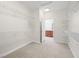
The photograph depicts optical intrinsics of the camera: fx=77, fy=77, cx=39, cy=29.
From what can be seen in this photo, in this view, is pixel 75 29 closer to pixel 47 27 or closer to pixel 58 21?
pixel 58 21

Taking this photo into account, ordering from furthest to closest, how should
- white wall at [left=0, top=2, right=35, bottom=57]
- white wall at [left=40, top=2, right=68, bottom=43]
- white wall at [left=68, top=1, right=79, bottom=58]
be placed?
white wall at [left=40, top=2, right=68, bottom=43] → white wall at [left=0, top=2, right=35, bottom=57] → white wall at [left=68, top=1, right=79, bottom=58]

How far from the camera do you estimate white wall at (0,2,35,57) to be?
6.24ft

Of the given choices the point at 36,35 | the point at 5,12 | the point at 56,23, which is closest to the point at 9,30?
the point at 5,12

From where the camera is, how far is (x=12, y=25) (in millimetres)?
2191

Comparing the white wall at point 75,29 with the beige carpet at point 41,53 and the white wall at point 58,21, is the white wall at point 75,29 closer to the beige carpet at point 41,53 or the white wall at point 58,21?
the beige carpet at point 41,53

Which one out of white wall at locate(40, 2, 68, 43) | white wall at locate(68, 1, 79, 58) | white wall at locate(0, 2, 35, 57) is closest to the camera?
white wall at locate(68, 1, 79, 58)

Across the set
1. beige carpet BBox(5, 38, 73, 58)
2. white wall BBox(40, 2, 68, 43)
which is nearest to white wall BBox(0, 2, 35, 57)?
Answer: beige carpet BBox(5, 38, 73, 58)

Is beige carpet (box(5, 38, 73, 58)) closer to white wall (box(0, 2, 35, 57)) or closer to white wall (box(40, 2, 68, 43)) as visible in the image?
white wall (box(0, 2, 35, 57))

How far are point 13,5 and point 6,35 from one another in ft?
2.85

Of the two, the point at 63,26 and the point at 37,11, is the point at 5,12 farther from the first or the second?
the point at 63,26

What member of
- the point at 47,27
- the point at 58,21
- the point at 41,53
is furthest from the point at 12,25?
the point at 58,21

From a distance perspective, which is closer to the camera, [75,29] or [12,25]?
[75,29]

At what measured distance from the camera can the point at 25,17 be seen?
109 inches

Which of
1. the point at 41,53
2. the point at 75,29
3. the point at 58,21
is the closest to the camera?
the point at 75,29
